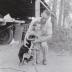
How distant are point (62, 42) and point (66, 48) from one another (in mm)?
938

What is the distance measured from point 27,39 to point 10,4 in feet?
25.4

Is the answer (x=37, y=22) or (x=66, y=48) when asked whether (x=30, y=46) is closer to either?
(x=37, y=22)

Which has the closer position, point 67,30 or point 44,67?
point 44,67

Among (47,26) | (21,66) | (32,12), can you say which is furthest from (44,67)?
(32,12)

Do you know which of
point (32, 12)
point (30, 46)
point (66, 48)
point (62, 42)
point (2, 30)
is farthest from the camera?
point (32, 12)

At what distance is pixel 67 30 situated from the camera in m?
12.2

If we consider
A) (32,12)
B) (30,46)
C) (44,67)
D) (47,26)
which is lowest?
(44,67)

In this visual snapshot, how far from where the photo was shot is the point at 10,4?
47.0ft

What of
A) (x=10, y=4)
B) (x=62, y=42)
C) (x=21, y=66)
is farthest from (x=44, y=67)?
(x=10, y=4)

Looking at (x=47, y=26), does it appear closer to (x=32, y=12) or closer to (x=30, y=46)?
(x=30, y=46)

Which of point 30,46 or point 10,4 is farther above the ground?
point 10,4

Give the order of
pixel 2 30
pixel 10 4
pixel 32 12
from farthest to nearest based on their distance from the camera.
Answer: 1. pixel 32 12
2. pixel 10 4
3. pixel 2 30

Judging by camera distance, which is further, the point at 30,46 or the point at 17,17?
the point at 17,17

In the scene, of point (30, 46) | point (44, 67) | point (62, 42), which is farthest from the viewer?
point (62, 42)
